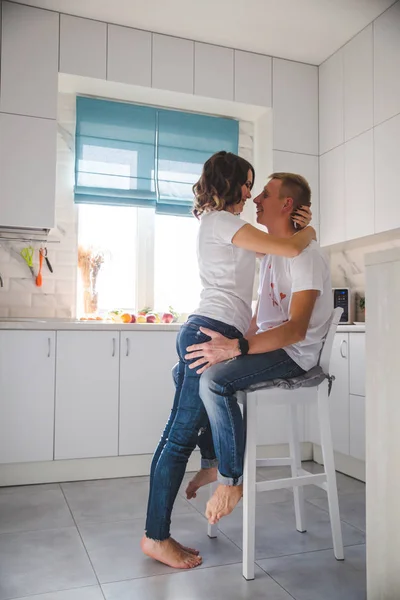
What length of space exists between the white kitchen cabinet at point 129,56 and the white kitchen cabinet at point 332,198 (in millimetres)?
1293

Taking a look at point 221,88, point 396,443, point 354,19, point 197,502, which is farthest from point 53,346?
point 354,19

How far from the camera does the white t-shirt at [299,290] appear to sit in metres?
1.89

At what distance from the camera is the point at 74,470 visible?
3.12m

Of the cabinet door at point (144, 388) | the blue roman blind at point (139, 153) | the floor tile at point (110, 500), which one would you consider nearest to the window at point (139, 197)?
the blue roman blind at point (139, 153)

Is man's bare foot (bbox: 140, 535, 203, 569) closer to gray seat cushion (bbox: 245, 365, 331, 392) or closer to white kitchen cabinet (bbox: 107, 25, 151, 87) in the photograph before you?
gray seat cushion (bbox: 245, 365, 331, 392)

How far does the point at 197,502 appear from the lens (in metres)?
2.68

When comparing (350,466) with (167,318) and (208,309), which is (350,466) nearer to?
(167,318)

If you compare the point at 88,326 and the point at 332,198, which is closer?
the point at 88,326

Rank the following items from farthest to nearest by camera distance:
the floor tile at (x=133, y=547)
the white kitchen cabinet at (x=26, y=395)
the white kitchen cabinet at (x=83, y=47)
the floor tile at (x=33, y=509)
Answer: the white kitchen cabinet at (x=83, y=47)
the white kitchen cabinet at (x=26, y=395)
the floor tile at (x=33, y=509)
the floor tile at (x=133, y=547)

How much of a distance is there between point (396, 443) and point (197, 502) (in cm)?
170

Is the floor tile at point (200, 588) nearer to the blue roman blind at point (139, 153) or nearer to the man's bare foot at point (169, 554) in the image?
the man's bare foot at point (169, 554)

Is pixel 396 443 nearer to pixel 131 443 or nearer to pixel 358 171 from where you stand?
pixel 131 443

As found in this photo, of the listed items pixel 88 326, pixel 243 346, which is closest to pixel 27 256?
pixel 88 326

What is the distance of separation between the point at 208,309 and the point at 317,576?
922 millimetres
